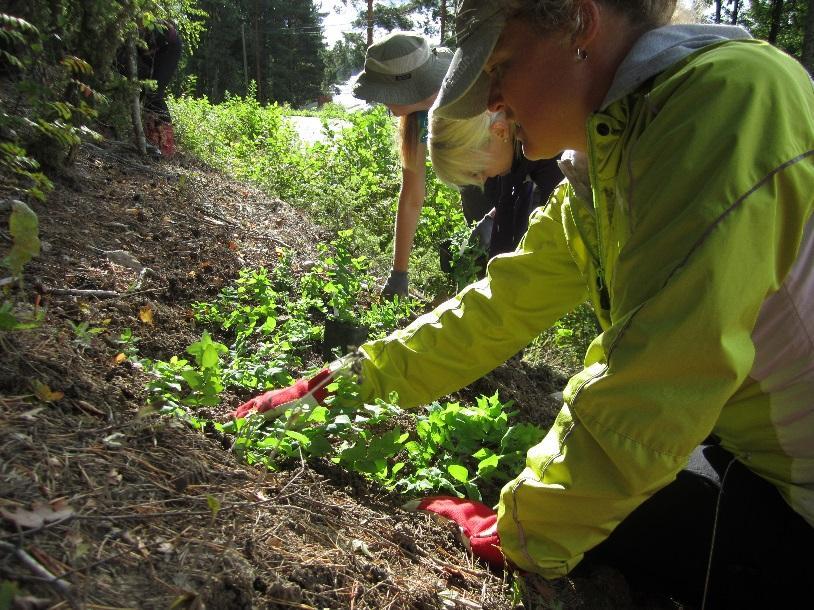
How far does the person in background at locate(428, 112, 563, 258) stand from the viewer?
Result: 2.92 meters

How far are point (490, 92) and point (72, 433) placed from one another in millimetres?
1391

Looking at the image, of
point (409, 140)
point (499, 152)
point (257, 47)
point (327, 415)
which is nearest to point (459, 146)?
point (499, 152)

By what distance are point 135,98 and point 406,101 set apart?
264 centimetres

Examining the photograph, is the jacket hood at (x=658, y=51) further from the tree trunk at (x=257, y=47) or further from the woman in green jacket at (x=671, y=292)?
the tree trunk at (x=257, y=47)

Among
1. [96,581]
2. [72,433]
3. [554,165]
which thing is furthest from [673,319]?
[554,165]

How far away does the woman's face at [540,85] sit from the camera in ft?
5.18

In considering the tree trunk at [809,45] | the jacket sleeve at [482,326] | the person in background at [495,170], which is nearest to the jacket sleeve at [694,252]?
the jacket sleeve at [482,326]

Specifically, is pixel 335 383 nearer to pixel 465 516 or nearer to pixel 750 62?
pixel 465 516

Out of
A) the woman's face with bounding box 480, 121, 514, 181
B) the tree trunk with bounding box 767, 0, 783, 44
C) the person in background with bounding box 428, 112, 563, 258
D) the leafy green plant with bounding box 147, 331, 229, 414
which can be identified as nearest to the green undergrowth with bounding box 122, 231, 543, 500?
the leafy green plant with bounding box 147, 331, 229, 414

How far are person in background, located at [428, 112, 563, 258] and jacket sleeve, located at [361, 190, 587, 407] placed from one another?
2.45 ft

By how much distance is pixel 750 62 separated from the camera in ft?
4.38

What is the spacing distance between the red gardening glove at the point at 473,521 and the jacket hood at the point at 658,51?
1279 millimetres

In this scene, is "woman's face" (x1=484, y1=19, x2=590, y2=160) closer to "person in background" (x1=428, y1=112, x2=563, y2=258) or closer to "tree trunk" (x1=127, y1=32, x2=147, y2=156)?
"person in background" (x1=428, y1=112, x2=563, y2=258)

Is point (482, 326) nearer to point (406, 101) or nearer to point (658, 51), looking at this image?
point (658, 51)
